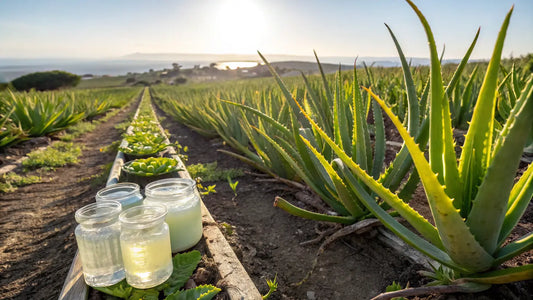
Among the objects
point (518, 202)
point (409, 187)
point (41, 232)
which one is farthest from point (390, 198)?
point (41, 232)

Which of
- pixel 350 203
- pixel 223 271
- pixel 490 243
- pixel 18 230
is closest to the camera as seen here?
pixel 490 243

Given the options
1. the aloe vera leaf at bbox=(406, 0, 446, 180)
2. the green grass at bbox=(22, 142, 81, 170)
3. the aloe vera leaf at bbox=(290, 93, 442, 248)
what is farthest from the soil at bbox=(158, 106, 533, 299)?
the green grass at bbox=(22, 142, 81, 170)

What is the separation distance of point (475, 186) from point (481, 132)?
20cm

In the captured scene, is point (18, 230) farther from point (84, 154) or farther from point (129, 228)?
point (84, 154)

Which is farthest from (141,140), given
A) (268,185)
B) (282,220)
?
(282,220)

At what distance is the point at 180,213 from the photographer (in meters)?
1.48

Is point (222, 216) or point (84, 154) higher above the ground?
point (222, 216)

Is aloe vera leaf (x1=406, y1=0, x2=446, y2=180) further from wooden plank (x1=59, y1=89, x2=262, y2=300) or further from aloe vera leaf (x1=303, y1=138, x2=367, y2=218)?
wooden plank (x1=59, y1=89, x2=262, y2=300)

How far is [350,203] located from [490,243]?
655mm

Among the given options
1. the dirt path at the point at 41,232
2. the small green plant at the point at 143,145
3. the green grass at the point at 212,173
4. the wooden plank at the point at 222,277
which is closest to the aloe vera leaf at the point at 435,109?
the wooden plank at the point at 222,277

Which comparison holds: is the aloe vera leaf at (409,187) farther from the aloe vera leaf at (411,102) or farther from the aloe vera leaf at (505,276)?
the aloe vera leaf at (505,276)

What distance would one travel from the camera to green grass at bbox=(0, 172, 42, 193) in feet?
10.5

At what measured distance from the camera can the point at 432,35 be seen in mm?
773

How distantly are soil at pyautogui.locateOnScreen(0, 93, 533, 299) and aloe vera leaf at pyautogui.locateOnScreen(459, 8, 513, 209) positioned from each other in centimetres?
40
